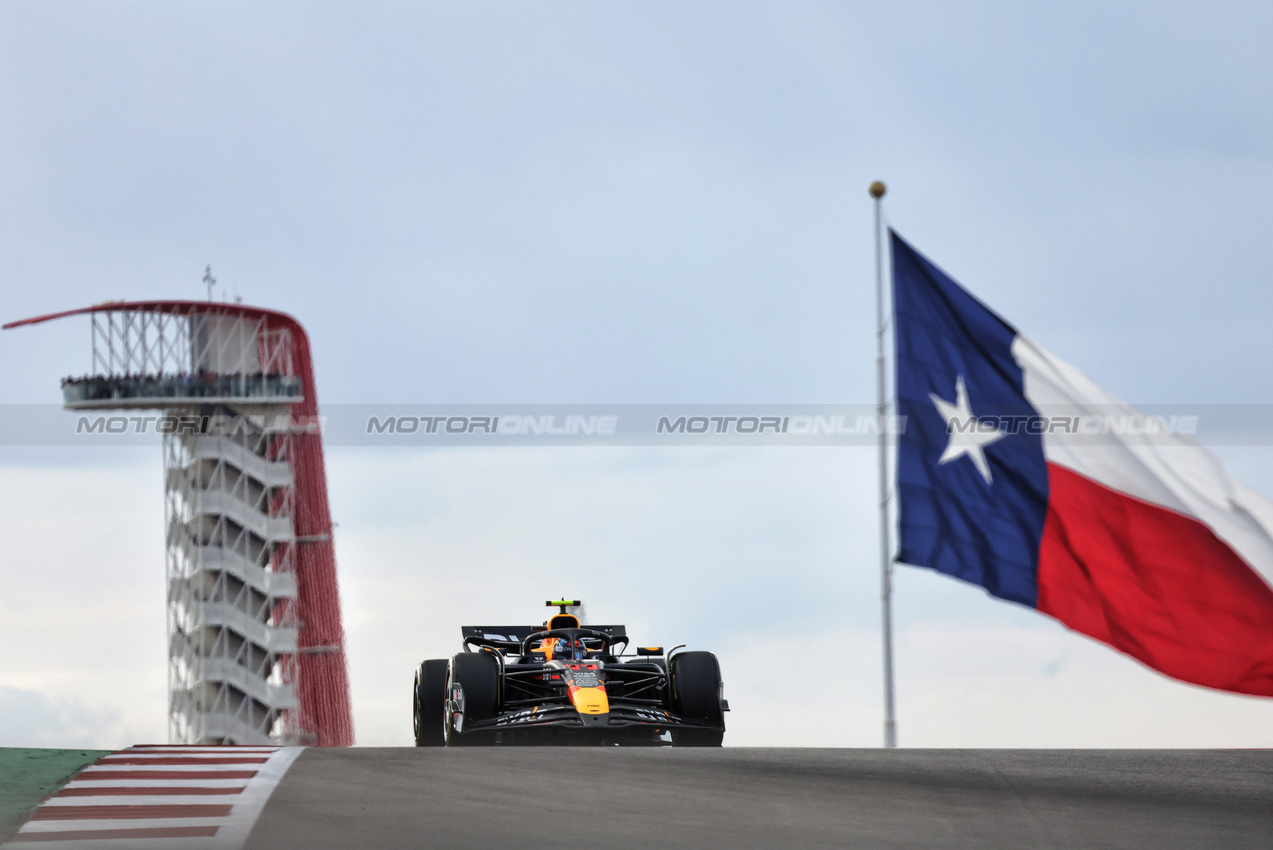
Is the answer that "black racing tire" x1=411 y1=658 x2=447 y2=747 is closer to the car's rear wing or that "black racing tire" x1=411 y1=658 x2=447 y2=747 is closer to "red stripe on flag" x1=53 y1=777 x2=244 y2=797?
the car's rear wing

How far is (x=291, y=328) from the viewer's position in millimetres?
65438

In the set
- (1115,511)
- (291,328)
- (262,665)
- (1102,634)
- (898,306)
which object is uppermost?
(291,328)

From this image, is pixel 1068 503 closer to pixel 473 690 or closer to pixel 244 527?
pixel 473 690

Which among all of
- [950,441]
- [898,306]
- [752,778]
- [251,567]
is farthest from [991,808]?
[251,567]

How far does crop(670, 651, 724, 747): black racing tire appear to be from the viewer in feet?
61.7

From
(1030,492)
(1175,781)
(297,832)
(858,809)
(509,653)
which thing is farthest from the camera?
(509,653)

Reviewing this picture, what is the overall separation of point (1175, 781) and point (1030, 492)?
3379 mm

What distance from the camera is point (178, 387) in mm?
63094

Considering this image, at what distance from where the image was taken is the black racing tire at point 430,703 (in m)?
18.9

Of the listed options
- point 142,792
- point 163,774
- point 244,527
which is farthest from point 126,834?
point 244,527

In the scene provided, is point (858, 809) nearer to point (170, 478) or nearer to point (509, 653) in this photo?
point (509, 653)

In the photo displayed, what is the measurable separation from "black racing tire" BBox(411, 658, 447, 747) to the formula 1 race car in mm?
13

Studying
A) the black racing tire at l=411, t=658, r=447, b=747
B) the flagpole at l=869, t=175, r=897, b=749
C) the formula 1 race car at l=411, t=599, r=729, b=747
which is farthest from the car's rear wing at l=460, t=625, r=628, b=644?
the flagpole at l=869, t=175, r=897, b=749

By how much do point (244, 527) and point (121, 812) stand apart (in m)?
51.8
